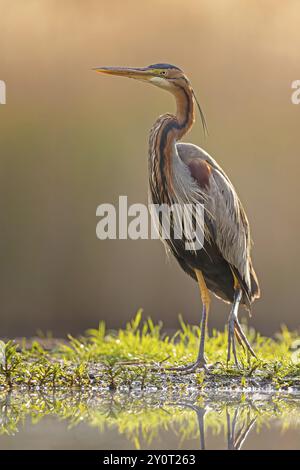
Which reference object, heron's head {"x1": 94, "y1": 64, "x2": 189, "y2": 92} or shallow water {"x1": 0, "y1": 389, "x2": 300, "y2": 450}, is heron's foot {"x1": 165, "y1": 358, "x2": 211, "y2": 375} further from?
heron's head {"x1": 94, "y1": 64, "x2": 189, "y2": 92}

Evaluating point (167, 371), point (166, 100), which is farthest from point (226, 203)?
point (166, 100)

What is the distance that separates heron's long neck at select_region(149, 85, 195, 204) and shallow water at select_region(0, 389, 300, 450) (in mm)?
1326

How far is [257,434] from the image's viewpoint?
3336 mm

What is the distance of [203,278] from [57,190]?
18.6ft

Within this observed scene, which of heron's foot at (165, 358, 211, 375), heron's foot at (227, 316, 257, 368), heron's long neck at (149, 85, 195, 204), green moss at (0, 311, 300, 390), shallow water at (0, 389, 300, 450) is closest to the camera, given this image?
shallow water at (0, 389, 300, 450)

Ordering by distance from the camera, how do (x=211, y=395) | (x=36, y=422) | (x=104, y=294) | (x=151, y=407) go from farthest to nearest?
(x=104, y=294), (x=211, y=395), (x=151, y=407), (x=36, y=422)

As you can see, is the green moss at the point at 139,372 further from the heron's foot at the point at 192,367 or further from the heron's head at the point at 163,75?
the heron's head at the point at 163,75

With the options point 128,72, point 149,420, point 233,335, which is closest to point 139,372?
point 233,335

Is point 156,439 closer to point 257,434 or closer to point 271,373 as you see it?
point 257,434

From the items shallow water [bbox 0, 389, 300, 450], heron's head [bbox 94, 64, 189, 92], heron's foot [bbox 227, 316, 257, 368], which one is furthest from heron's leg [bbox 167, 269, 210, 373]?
heron's head [bbox 94, 64, 189, 92]

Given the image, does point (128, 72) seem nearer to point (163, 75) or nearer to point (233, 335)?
point (163, 75)

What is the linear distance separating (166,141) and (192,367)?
4.20 feet

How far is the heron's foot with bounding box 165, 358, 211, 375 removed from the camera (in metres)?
5.00

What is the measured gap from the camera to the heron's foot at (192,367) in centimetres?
500
